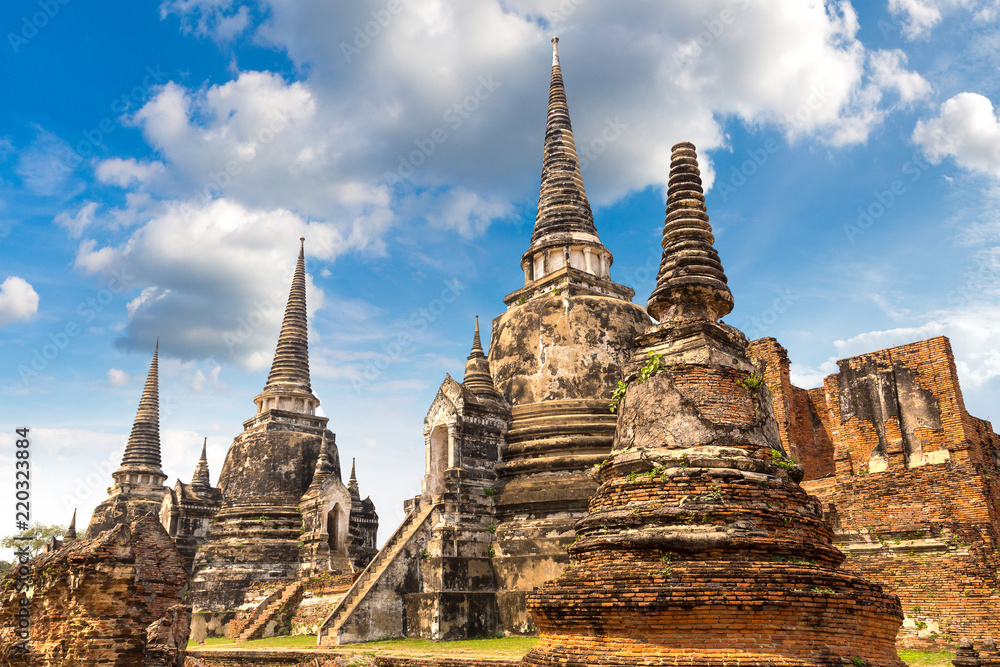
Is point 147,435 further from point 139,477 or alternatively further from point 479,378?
point 479,378

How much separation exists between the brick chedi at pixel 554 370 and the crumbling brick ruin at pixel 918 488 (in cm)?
466

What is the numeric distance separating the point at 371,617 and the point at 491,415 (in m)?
5.43

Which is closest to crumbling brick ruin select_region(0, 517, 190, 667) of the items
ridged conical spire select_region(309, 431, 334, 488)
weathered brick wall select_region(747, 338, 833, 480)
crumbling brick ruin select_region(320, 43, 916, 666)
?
crumbling brick ruin select_region(320, 43, 916, 666)

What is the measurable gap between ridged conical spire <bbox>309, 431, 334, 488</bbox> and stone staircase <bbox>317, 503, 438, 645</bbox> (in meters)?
8.22

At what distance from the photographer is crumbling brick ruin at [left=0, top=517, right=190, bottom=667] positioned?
348 inches

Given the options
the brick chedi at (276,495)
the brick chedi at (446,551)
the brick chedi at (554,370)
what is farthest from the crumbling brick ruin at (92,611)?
the brick chedi at (276,495)

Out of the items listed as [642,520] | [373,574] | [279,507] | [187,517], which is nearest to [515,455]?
[373,574]

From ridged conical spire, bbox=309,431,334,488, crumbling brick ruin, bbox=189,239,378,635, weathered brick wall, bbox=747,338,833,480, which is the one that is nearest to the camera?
weathered brick wall, bbox=747,338,833,480

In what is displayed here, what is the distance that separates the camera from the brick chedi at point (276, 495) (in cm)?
2484

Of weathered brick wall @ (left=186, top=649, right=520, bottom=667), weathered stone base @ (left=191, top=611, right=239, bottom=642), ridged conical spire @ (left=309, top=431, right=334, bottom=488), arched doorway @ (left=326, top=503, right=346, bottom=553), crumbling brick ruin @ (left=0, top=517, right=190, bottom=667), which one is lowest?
weathered brick wall @ (left=186, top=649, right=520, bottom=667)

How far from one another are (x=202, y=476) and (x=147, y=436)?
3234 mm

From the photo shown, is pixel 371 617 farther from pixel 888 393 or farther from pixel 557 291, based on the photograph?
pixel 888 393

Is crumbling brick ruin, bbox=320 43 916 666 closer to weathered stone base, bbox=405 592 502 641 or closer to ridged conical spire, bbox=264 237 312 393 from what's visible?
weathered stone base, bbox=405 592 502 641

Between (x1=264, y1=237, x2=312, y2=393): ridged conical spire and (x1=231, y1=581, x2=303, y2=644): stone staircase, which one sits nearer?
(x1=231, y1=581, x2=303, y2=644): stone staircase
